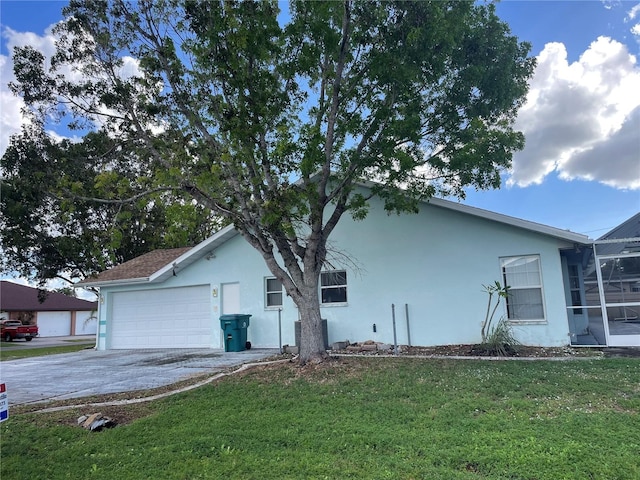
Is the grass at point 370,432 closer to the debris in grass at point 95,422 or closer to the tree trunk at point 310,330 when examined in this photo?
the debris in grass at point 95,422

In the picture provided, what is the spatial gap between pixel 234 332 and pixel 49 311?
118 ft

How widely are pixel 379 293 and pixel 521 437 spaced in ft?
26.8

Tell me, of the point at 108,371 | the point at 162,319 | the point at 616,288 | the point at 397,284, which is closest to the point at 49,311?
the point at 162,319

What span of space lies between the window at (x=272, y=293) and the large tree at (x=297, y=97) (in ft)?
15.0

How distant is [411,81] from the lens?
8859 millimetres

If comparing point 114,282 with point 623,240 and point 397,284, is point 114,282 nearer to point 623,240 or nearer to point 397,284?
point 397,284

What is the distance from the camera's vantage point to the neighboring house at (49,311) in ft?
127

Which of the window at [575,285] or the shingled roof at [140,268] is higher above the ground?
the shingled roof at [140,268]

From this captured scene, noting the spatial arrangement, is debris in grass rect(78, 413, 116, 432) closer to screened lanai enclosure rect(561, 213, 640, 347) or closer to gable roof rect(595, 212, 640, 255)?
screened lanai enclosure rect(561, 213, 640, 347)

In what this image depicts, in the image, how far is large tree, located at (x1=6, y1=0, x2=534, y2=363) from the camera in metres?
8.77

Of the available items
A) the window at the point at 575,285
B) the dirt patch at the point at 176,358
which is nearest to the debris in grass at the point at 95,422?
the dirt patch at the point at 176,358

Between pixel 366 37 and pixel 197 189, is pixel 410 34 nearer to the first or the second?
pixel 366 37

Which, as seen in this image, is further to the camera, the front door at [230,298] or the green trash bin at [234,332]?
the front door at [230,298]

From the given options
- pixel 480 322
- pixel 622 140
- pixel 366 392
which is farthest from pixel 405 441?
pixel 622 140
